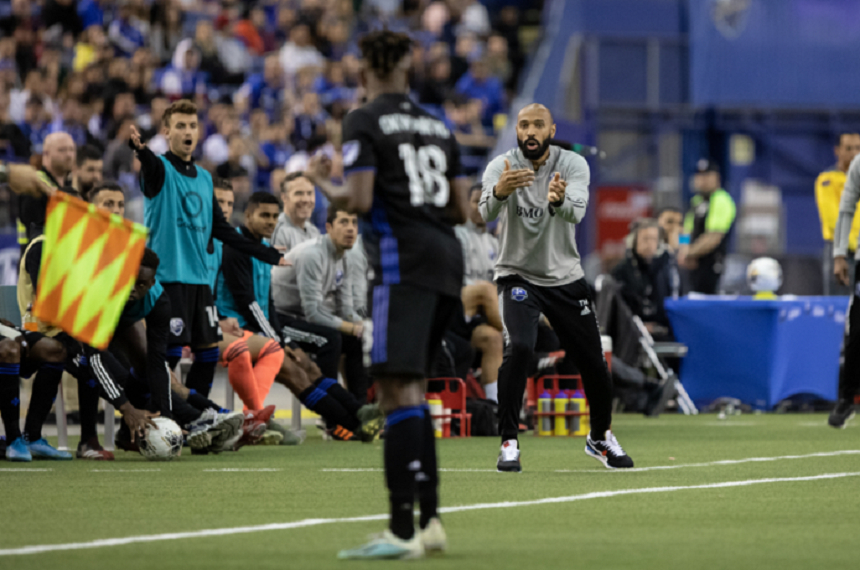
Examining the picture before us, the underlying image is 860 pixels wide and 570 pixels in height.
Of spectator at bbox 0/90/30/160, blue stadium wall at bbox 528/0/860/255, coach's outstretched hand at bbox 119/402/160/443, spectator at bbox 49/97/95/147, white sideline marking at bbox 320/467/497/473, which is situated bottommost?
white sideline marking at bbox 320/467/497/473

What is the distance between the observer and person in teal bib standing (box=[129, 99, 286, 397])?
10.0 metres

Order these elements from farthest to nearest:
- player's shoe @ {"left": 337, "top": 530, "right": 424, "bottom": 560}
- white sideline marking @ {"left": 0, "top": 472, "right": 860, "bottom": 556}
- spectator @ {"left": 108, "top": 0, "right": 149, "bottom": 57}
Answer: spectator @ {"left": 108, "top": 0, "right": 149, "bottom": 57}
white sideline marking @ {"left": 0, "top": 472, "right": 860, "bottom": 556}
player's shoe @ {"left": 337, "top": 530, "right": 424, "bottom": 560}

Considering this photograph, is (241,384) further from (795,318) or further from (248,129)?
(248,129)

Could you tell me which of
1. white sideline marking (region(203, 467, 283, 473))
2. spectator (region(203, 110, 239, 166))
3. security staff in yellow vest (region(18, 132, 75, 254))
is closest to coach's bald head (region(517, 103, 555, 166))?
white sideline marking (region(203, 467, 283, 473))

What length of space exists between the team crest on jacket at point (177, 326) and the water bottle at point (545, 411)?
381 centimetres

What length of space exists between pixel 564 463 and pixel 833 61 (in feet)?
50.9

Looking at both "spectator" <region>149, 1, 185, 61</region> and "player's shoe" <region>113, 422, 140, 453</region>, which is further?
"spectator" <region>149, 1, 185, 61</region>

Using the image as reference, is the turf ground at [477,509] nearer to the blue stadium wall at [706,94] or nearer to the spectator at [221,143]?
the spectator at [221,143]

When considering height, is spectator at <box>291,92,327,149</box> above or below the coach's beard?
above

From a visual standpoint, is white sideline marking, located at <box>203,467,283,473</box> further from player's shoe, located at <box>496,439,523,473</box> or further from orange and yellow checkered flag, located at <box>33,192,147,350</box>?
orange and yellow checkered flag, located at <box>33,192,147,350</box>

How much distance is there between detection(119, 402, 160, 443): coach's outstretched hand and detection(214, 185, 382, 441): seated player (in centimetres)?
179

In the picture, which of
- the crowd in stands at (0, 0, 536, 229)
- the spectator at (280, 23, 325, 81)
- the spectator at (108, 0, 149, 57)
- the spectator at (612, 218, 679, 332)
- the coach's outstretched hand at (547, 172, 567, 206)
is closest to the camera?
the coach's outstretched hand at (547, 172, 567, 206)

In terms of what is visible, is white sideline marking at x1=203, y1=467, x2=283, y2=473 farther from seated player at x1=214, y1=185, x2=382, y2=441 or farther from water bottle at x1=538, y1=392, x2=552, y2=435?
water bottle at x1=538, y1=392, x2=552, y2=435

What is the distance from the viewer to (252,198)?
11656 millimetres
